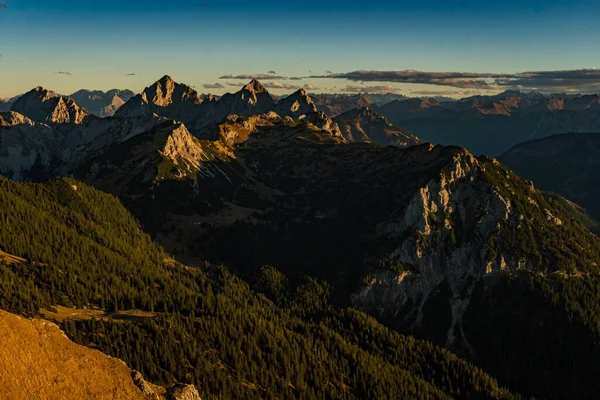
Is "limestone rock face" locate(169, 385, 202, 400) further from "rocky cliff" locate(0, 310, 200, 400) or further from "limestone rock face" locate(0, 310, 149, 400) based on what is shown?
"limestone rock face" locate(0, 310, 149, 400)

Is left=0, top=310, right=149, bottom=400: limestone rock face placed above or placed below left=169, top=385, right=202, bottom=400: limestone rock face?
above

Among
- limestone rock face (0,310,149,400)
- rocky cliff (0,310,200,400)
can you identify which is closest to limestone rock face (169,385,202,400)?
rocky cliff (0,310,200,400)

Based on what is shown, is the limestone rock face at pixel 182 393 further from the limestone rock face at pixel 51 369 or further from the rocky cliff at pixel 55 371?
the limestone rock face at pixel 51 369

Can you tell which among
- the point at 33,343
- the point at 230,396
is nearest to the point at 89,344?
the point at 230,396

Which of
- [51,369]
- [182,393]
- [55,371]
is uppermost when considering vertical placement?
[51,369]

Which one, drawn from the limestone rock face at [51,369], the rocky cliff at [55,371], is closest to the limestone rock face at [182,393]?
the rocky cliff at [55,371]

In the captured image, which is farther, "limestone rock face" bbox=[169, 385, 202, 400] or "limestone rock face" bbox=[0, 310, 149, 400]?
"limestone rock face" bbox=[169, 385, 202, 400]

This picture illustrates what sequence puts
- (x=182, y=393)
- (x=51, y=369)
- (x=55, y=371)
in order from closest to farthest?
(x=51, y=369)
(x=55, y=371)
(x=182, y=393)

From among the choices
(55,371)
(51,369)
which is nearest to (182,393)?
(55,371)

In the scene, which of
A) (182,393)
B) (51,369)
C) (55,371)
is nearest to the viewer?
(51,369)

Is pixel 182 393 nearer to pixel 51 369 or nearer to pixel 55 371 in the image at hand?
pixel 55 371

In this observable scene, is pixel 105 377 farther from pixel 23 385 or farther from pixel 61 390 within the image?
pixel 23 385
